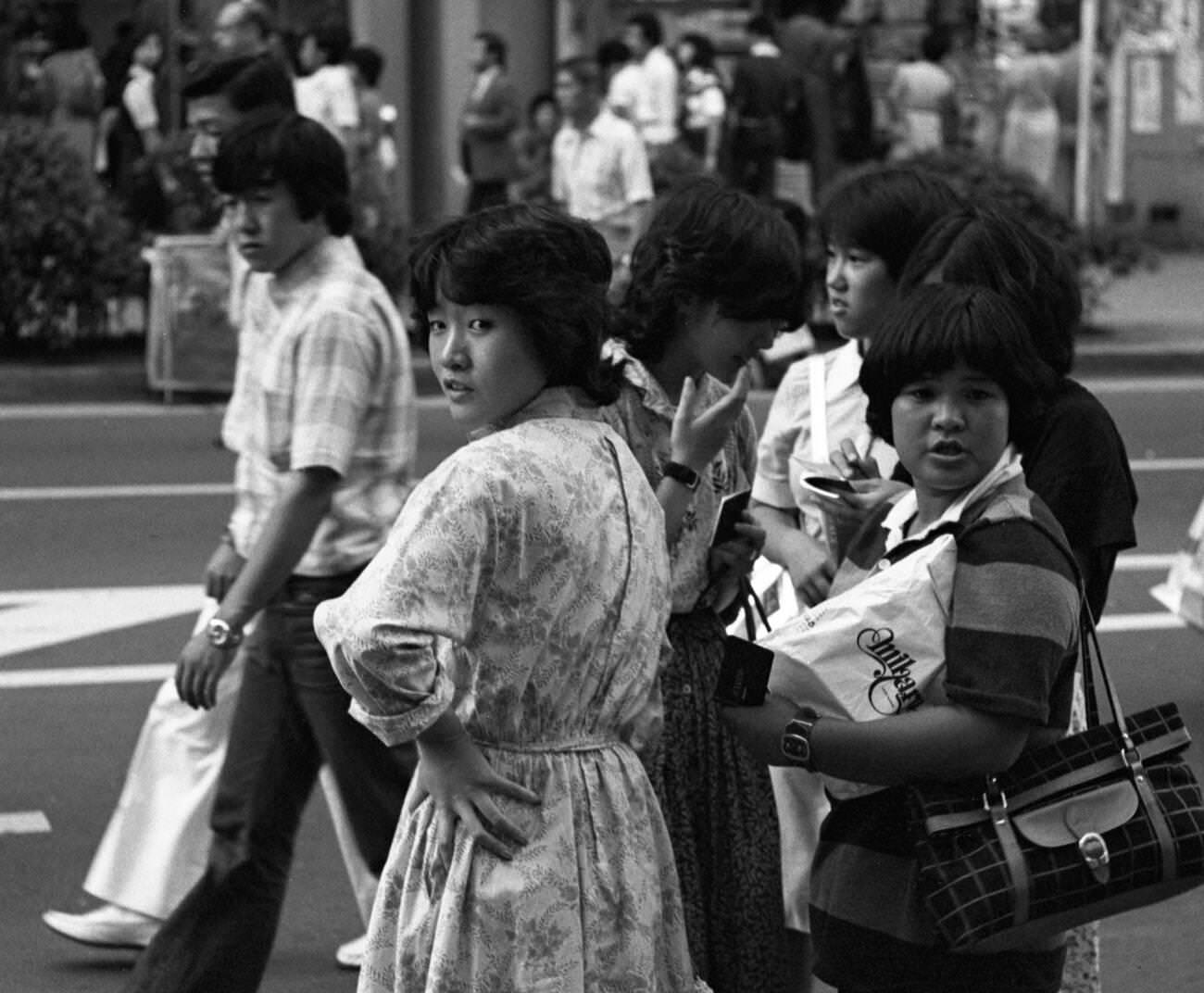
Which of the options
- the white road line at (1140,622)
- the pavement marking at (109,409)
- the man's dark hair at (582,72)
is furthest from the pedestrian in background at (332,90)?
the white road line at (1140,622)

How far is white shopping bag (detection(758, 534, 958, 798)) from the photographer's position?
9.86ft

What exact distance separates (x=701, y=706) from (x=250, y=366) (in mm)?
1328

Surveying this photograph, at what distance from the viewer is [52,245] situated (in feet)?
45.2

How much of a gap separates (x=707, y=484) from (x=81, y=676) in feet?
13.7

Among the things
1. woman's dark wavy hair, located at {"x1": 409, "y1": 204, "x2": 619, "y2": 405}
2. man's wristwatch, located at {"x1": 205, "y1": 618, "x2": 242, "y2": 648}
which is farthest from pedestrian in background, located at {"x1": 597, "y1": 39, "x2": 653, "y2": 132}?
woman's dark wavy hair, located at {"x1": 409, "y1": 204, "x2": 619, "y2": 405}

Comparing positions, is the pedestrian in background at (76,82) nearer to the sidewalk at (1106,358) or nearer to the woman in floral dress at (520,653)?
the sidewalk at (1106,358)

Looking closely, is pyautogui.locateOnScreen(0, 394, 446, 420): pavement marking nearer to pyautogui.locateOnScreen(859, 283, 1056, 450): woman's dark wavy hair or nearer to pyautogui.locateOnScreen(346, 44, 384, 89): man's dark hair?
pyautogui.locateOnScreen(346, 44, 384, 89): man's dark hair

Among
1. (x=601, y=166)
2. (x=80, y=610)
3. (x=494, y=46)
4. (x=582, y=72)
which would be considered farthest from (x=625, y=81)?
(x=80, y=610)

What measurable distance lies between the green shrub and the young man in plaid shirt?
9.60 meters

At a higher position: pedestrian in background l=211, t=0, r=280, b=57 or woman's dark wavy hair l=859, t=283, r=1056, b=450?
woman's dark wavy hair l=859, t=283, r=1056, b=450

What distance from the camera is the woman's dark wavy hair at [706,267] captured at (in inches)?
144

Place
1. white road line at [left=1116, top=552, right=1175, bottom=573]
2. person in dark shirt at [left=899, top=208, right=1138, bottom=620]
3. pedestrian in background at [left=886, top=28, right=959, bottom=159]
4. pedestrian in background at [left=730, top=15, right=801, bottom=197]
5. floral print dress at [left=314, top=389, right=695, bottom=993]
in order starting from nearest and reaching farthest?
floral print dress at [left=314, top=389, right=695, bottom=993] < person in dark shirt at [left=899, top=208, right=1138, bottom=620] < white road line at [left=1116, top=552, right=1175, bottom=573] < pedestrian in background at [left=730, top=15, right=801, bottom=197] < pedestrian in background at [left=886, top=28, right=959, bottom=159]

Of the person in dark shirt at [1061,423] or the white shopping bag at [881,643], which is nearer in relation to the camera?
the white shopping bag at [881,643]

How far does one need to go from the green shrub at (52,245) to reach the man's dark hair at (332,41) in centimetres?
221
